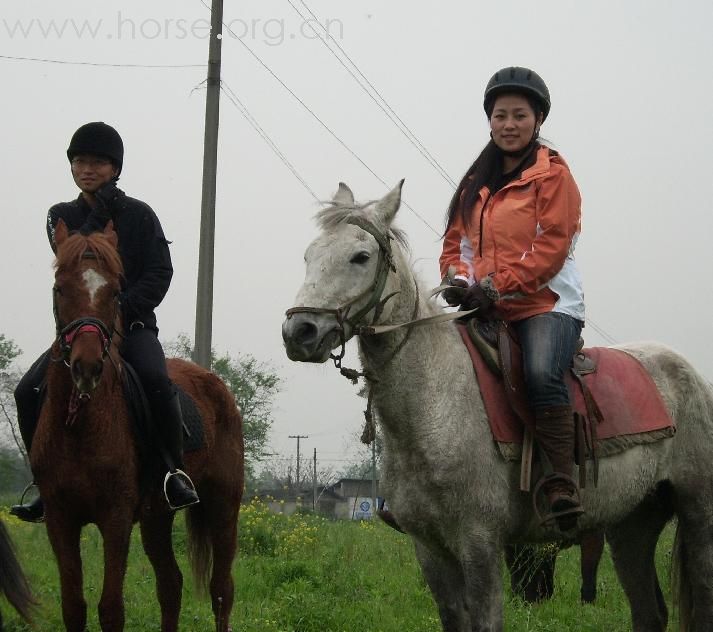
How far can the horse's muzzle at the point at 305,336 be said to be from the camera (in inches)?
170

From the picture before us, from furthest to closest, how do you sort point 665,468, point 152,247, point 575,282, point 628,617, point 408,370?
point 628,617 → point 152,247 → point 665,468 → point 575,282 → point 408,370

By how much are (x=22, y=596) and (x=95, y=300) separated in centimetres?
180

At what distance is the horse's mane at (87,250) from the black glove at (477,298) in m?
2.09

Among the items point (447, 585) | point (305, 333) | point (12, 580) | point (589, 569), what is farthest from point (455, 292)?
point (589, 569)

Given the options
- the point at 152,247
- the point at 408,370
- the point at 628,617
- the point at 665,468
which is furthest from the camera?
the point at 628,617

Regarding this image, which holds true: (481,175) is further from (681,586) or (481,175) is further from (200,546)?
(200,546)

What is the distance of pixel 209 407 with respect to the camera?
24.2 feet

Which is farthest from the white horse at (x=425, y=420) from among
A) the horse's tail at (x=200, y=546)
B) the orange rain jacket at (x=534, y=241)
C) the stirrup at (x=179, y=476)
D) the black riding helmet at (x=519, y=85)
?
the horse's tail at (x=200, y=546)

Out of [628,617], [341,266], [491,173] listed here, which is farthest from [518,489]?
[628,617]

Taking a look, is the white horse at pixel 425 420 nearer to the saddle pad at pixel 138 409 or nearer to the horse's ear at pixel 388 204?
the horse's ear at pixel 388 204

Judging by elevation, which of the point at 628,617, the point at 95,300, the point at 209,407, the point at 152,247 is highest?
the point at 152,247

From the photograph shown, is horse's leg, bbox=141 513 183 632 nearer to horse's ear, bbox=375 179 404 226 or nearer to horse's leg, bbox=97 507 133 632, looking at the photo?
horse's leg, bbox=97 507 133 632

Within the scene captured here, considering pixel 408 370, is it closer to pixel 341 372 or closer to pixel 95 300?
pixel 341 372

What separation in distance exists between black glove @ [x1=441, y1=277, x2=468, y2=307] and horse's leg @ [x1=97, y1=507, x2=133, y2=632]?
90.0 inches
